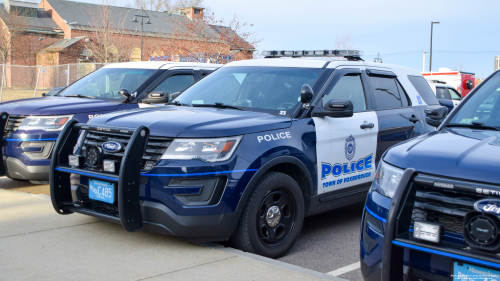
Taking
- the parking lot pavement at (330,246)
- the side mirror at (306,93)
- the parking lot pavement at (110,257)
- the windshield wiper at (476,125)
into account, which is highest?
the side mirror at (306,93)

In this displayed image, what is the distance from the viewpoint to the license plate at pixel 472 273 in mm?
2508

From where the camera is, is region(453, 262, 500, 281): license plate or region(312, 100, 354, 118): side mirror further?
region(312, 100, 354, 118): side mirror

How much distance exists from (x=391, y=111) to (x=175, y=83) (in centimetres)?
372

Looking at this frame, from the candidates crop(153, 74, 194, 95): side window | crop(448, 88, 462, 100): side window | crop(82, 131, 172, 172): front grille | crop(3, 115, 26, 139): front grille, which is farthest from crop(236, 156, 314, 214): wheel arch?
crop(448, 88, 462, 100): side window

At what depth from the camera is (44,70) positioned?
28016 mm

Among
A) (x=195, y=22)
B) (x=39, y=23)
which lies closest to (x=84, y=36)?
(x=39, y=23)

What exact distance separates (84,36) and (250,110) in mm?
53180

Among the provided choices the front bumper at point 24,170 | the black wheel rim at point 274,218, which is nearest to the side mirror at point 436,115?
the black wheel rim at point 274,218

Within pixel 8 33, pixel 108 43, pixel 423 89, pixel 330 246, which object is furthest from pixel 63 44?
pixel 330 246

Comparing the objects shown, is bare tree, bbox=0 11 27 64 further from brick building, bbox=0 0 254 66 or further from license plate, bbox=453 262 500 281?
license plate, bbox=453 262 500 281

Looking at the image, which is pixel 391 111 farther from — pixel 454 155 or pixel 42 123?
pixel 42 123

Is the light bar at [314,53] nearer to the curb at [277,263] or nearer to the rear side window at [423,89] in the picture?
the rear side window at [423,89]

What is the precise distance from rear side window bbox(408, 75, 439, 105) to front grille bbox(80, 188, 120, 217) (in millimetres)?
4259

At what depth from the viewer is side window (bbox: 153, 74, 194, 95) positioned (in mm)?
8070
